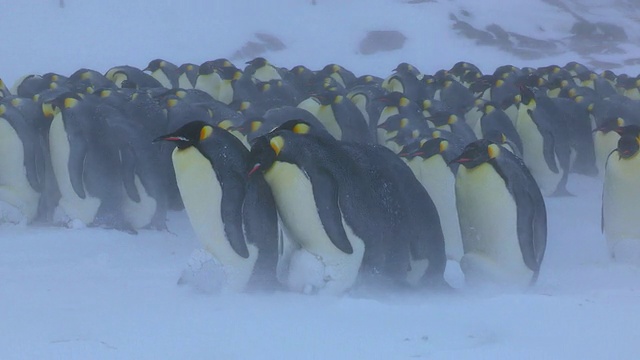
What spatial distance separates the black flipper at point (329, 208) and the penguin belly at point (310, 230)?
21 mm

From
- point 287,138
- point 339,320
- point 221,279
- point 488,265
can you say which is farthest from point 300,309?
point 488,265

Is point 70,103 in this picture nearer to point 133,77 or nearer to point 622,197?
point 133,77

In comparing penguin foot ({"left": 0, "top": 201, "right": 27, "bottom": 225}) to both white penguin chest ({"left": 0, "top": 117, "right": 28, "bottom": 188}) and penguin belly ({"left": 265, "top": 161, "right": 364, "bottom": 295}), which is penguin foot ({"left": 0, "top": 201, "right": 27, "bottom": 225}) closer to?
white penguin chest ({"left": 0, "top": 117, "right": 28, "bottom": 188})

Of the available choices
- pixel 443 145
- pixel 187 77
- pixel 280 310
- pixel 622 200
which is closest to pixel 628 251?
pixel 622 200

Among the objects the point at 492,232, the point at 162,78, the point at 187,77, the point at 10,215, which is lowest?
the point at 162,78

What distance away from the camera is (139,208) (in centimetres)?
488

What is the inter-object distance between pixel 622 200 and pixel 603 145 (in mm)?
2307

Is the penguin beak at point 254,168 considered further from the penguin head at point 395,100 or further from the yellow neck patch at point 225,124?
the penguin head at point 395,100

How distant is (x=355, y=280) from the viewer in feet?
12.0

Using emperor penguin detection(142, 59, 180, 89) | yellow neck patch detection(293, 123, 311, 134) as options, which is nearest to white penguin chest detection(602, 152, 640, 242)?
yellow neck patch detection(293, 123, 311, 134)

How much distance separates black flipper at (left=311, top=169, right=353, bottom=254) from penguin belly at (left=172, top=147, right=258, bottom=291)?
35 cm

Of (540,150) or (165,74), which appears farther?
(165,74)

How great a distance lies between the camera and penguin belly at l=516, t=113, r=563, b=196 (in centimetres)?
644

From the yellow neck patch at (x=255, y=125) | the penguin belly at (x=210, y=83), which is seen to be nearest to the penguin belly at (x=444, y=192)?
the yellow neck patch at (x=255, y=125)
